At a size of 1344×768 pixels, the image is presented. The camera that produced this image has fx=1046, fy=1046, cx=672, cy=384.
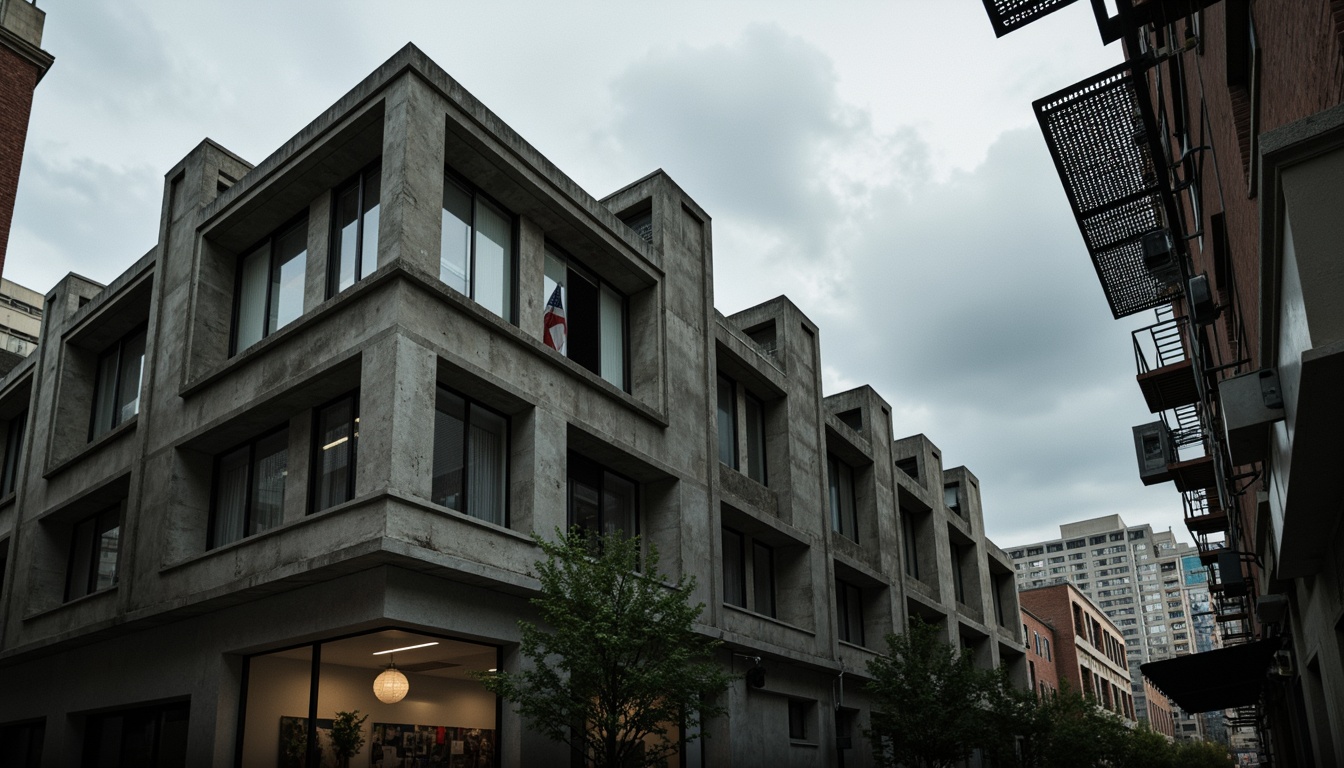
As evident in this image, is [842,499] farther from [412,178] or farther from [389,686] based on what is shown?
[412,178]

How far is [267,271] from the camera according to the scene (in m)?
21.3

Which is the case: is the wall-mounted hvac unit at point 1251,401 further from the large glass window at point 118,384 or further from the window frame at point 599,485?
the large glass window at point 118,384

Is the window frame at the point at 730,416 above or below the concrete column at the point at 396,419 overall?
above

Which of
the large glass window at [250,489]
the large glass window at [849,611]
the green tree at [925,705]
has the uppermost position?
the large glass window at [250,489]

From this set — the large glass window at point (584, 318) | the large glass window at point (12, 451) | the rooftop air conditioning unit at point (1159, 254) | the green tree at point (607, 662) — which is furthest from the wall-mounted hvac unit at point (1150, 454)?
the large glass window at point (12, 451)

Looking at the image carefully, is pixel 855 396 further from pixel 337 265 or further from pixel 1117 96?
pixel 1117 96

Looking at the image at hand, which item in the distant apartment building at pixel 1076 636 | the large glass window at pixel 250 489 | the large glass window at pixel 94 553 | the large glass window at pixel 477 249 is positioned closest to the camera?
the large glass window at pixel 477 249

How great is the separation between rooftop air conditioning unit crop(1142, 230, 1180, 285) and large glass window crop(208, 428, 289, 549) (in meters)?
14.7

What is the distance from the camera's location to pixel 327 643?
17250mm

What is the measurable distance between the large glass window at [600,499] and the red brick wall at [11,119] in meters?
12.0

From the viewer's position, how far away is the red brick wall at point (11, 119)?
68.7 feet

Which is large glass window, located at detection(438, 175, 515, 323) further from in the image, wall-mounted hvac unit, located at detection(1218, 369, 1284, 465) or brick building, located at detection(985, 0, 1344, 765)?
wall-mounted hvac unit, located at detection(1218, 369, 1284, 465)

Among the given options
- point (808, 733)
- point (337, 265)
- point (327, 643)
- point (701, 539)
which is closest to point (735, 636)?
point (701, 539)

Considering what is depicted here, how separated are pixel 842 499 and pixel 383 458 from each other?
67.4ft
